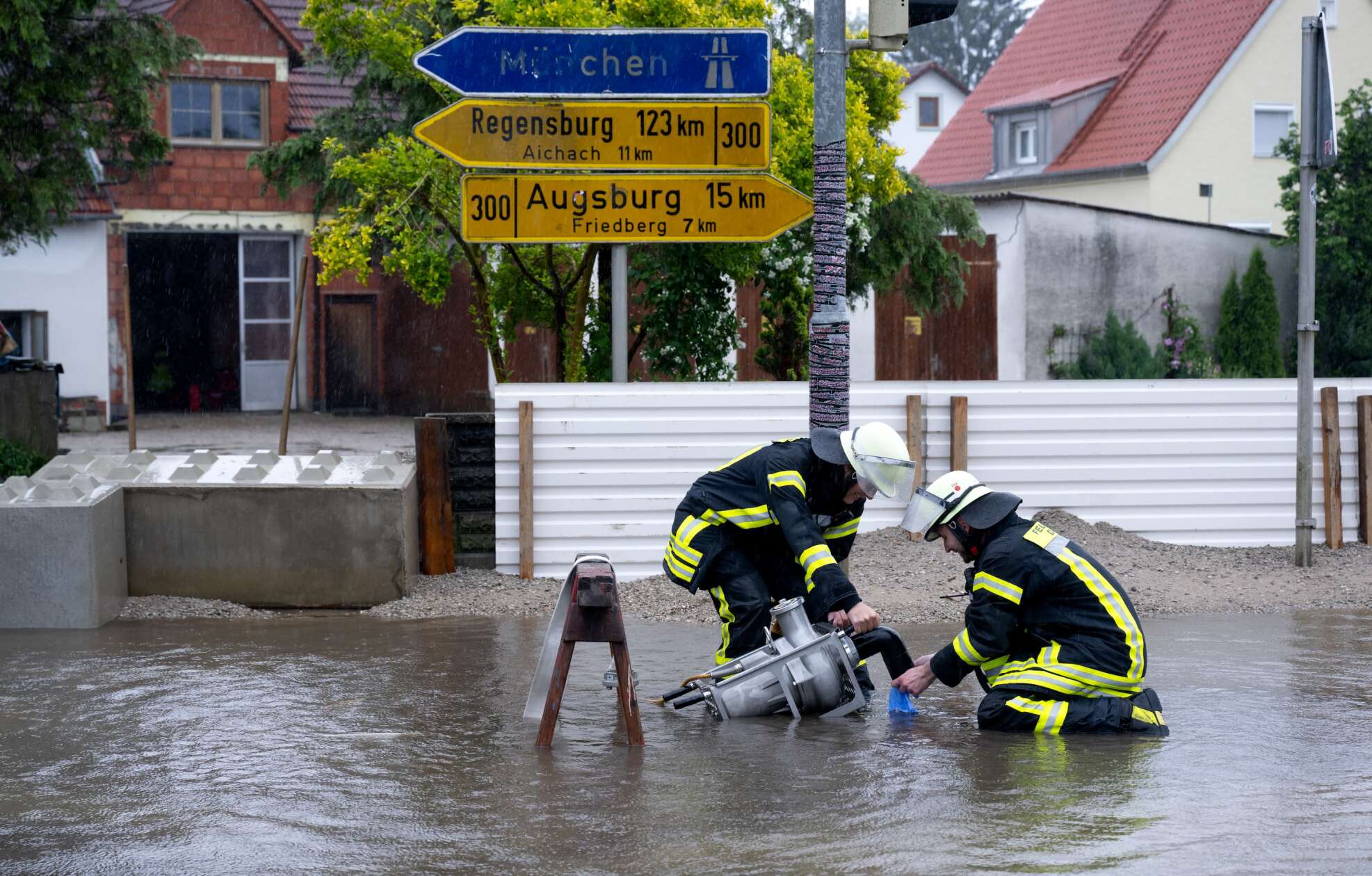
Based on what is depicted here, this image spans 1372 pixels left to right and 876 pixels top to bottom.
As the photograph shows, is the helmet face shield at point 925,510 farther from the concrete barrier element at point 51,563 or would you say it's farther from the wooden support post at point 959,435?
the concrete barrier element at point 51,563

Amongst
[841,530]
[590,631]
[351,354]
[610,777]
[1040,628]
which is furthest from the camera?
[351,354]

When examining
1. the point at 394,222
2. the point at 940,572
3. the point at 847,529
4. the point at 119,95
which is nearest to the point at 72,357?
the point at 119,95

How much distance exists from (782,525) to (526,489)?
4.13m

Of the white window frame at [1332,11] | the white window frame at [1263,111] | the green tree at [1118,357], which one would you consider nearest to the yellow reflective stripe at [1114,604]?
the green tree at [1118,357]

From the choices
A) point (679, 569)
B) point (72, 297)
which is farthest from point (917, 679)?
point (72, 297)

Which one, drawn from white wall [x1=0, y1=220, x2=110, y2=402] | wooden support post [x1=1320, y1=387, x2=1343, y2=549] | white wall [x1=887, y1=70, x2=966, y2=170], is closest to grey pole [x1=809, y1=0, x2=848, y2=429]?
wooden support post [x1=1320, y1=387, x2=1343, y2=549]

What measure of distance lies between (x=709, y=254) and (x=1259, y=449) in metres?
4.50

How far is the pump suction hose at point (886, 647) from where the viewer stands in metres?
7.11

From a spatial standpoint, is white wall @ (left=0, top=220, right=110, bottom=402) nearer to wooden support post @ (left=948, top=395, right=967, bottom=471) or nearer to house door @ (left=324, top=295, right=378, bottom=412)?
house door @ (left=324, top=295, right=378, bottom=412)

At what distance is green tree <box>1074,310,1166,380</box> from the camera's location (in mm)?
24714

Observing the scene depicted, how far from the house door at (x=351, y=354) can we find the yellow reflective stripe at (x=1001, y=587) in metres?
21.9

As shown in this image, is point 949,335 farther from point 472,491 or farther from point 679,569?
point 679,569

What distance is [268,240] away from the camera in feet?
90.5

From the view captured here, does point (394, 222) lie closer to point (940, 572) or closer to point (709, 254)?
point (709, 254)
